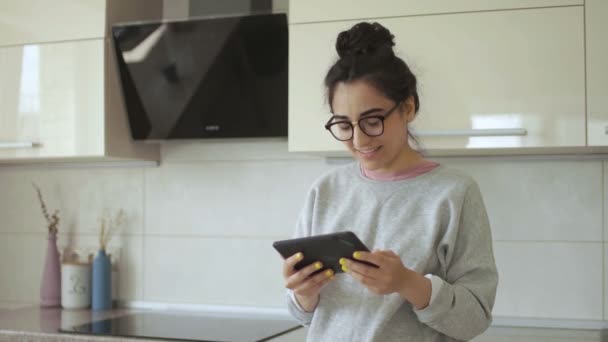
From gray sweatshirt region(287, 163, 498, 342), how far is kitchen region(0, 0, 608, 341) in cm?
71

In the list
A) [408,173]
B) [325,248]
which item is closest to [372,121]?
[408,173]

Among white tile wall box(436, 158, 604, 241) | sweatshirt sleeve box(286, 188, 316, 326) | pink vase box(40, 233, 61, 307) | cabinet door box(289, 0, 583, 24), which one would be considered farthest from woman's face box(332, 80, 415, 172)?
pink vase box(40, 233, 61, 307)

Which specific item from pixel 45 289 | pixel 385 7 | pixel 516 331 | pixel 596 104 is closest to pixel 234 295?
pixel 45 289

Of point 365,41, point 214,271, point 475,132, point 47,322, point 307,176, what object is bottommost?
point 47,322

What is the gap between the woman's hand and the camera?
106 centimetres

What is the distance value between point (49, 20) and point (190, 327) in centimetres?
103

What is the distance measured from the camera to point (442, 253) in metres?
1.16

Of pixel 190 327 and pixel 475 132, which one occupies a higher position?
pixel 475 132

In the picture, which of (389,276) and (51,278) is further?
(51,278)

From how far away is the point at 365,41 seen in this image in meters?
1.20

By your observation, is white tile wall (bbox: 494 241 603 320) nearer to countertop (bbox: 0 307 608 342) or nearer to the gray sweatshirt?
countertop (bbox: 0 307 608 342)

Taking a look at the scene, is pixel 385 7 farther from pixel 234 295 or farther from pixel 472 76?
pixel 234 295

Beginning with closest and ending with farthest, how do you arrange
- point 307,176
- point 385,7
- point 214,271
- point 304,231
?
point 304,231, point 385,7, point 307,176, point 214,271

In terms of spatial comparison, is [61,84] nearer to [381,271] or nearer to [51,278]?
[51,278]
